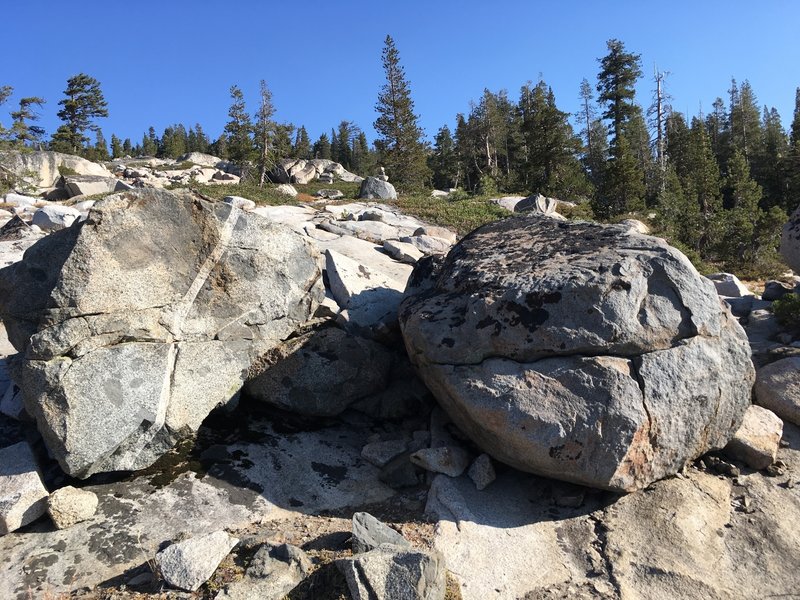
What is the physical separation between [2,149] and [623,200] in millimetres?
37099

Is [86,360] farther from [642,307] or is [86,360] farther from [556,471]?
[642,307]

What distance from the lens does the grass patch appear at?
63.7 ft

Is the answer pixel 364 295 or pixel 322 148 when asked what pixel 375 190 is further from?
pixel 322 148

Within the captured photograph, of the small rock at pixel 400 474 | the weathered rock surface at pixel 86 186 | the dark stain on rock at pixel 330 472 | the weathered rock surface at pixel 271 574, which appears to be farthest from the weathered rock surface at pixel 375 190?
the weathered rock surface at pixel 271 574

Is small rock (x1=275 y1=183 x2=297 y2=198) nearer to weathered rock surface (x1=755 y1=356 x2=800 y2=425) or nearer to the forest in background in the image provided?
the forest in background

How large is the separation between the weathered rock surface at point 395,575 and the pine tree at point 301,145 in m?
86.7

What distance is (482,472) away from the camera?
5.88m

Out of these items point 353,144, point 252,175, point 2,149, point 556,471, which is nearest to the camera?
point 556,471

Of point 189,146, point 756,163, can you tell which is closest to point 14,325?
point 756,163

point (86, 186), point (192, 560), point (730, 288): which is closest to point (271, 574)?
point (192, 560)

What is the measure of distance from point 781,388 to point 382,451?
17.4 ft

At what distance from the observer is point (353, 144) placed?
106m

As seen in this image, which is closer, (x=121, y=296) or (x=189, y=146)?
(x=121, y=296)

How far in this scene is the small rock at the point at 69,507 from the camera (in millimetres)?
5121
